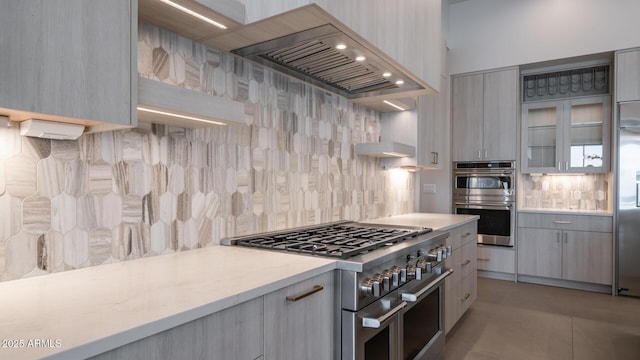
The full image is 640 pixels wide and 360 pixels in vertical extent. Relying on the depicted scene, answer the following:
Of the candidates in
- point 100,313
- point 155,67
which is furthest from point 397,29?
point 100,313

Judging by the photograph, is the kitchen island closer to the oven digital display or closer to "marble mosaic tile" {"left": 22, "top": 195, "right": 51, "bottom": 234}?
"marble mosaic tile" {"left": 22, "top": 195, "right": 51, "bottom": 234}

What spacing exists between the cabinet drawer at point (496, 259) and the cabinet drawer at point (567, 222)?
392 mm

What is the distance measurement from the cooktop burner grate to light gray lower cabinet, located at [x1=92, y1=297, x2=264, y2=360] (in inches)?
18.8

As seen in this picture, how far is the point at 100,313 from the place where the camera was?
32.6 inches

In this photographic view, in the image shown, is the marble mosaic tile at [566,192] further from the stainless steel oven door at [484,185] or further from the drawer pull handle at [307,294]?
the drawer pull handle at [307,294]

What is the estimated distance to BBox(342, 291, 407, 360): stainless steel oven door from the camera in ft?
4.54

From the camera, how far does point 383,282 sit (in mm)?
1536

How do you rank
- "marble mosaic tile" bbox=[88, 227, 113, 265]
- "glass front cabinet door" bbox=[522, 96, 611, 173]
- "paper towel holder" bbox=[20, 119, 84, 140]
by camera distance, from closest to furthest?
"paper towel holder" bbox=[20, 119, 84, 140] → "marble mosaic tile" bbox=[88, 227, 113, 265] → "glass front cabinet door" bbox=[522, 96, 611, 173]

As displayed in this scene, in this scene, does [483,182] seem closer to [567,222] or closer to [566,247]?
[567,222]

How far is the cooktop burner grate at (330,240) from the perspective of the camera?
1.54 metres

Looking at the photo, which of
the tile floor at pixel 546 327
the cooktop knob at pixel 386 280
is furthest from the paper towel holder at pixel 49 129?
the tile floor at pixel 546 327

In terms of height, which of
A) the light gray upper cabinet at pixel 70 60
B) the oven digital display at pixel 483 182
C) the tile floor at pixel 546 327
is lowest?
the tile floor at pixel 546 327

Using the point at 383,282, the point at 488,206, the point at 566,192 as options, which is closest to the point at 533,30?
the point at 566,192

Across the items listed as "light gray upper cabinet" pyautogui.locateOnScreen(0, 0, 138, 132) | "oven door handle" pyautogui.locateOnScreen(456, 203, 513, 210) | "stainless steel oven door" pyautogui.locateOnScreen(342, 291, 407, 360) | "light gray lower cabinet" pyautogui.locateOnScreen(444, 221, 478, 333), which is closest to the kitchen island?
"stainless steel oven door" pyautogui.locateOnScreen(342, 291, 407, 360)
